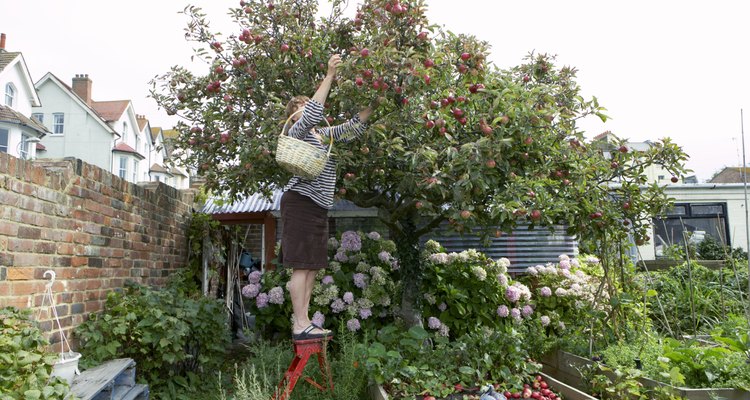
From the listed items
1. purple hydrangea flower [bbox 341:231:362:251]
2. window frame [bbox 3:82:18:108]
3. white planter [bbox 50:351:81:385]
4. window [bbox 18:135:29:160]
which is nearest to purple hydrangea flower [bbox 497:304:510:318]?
purple hydrangea flower [bbox 341:231:362:251]

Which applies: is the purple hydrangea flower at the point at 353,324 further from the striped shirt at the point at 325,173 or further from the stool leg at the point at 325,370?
the striped shirt at the point at 325,173

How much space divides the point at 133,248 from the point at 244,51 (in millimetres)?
1997

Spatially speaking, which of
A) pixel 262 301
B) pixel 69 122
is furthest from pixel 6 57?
pixel 262 301

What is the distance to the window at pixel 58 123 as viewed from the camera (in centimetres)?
2784

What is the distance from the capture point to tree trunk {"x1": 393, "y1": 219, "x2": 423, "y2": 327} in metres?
4.61

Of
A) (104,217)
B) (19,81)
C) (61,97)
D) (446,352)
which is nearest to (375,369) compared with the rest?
(446,352)

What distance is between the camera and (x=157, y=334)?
3.74 m

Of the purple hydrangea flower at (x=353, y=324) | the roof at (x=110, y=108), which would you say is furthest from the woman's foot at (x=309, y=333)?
the roof at (x=110, y=108)

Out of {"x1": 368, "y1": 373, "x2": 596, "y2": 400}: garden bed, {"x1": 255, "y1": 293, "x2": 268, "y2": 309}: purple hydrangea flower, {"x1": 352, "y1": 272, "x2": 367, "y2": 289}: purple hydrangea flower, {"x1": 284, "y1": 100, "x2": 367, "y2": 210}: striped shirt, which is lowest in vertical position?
{"x1": 368, "y1": 373, "x2": 596, "y2": 400}: garden bed

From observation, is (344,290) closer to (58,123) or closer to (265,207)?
(265,207)

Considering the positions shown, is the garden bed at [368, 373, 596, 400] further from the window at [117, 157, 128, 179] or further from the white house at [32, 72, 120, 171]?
the window at [117, 157, 128, 179]

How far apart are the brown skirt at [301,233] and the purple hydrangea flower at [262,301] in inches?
70.3

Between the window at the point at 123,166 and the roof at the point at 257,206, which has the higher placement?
the window at the point at 123,166

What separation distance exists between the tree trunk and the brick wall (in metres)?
2.39
